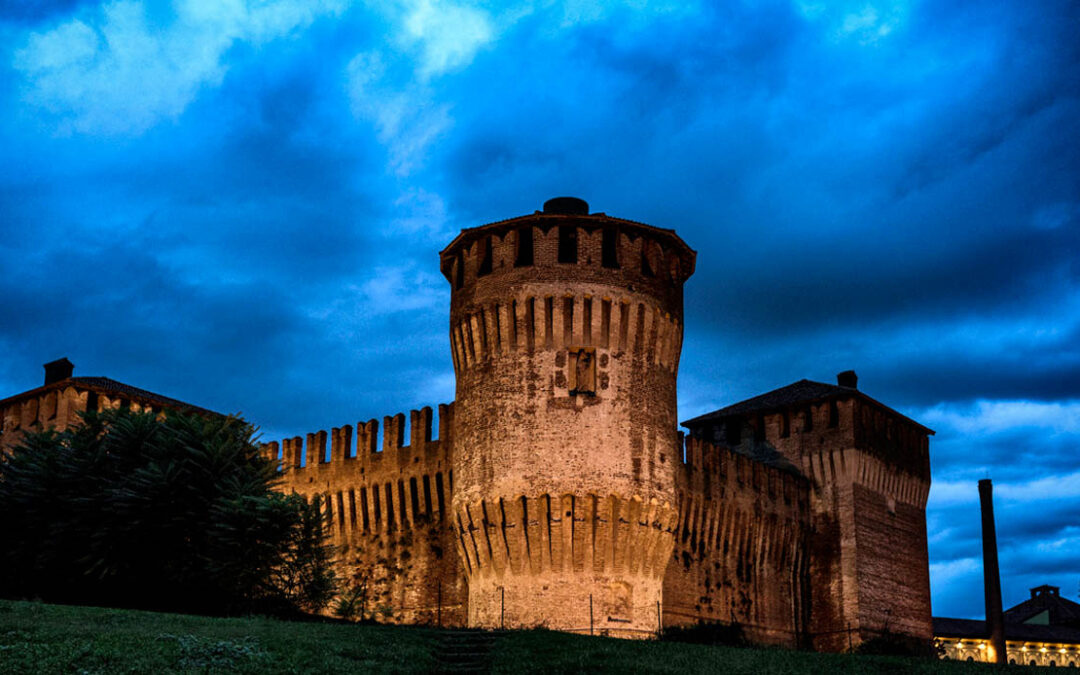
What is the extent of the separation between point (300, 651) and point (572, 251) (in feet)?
45.6

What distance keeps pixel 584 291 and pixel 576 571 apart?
7.17 meters

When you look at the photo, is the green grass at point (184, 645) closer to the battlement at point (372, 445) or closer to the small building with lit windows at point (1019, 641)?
the battlement at point (372, 445)

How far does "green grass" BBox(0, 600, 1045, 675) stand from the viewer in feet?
54.2

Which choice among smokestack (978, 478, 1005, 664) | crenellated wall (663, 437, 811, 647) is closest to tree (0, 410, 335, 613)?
crenellated wall (663, 437, 811, 647)

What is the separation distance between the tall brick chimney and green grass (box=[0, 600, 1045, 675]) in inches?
761

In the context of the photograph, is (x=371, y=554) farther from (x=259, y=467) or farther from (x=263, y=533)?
(x=263, y=533)

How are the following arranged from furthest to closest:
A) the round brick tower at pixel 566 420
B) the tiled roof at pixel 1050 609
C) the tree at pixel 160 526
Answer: the tiled roof at pixel 1050 609 < the round brick tower at pixel 566 420 < the tree at pixel 160 526

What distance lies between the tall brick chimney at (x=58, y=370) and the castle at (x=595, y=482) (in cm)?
147

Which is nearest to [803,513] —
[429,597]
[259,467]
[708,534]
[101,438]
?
[708,534]

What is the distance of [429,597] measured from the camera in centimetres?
3250

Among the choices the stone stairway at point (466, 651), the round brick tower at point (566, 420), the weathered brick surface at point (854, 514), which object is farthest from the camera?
the weathered brick surface at point (854, 514)

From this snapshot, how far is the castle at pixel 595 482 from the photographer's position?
26.8 metres

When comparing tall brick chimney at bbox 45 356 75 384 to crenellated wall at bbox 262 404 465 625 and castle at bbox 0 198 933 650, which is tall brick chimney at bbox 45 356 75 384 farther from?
crenellated wall at bbox 262 404 465 625

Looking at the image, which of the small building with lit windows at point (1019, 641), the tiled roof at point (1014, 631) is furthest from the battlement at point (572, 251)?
the tiled roof at point (1014, 631)
